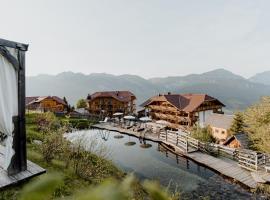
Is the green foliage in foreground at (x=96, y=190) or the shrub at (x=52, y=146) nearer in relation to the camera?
the green foliage in foreground at (x=96, y=190)

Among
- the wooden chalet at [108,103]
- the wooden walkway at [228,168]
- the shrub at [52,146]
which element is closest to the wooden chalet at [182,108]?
the wooden chalet at [108,103]

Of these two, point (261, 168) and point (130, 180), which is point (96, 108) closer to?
point (261, 168)

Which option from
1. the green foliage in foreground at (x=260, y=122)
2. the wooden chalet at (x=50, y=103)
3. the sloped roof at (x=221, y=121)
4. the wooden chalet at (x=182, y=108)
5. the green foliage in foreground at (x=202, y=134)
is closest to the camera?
the green foliage in foreground at (x=260, y=122)

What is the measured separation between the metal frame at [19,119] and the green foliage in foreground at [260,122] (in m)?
14.4

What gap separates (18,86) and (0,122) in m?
0.96

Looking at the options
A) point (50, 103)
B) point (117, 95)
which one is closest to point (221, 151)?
point (117, 95)

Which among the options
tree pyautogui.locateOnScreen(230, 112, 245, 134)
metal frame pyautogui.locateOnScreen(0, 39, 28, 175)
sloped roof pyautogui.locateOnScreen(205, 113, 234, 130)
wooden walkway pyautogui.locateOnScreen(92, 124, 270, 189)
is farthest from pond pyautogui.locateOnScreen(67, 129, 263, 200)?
sloped roof pyautogui.locateOnScreen(205, 113, 234, 130)

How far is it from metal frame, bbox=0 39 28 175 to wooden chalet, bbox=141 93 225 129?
29125 millimetres

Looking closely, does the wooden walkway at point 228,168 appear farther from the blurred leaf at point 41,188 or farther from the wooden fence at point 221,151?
the blurred leaf at point 41,188

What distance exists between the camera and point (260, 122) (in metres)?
17.5

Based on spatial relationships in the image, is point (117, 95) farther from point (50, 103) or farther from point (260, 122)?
point (260, 122)

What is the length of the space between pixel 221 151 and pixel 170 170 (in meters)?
5.50

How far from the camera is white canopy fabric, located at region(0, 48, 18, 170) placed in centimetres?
583

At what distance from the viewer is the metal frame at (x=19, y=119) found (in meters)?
5.99
